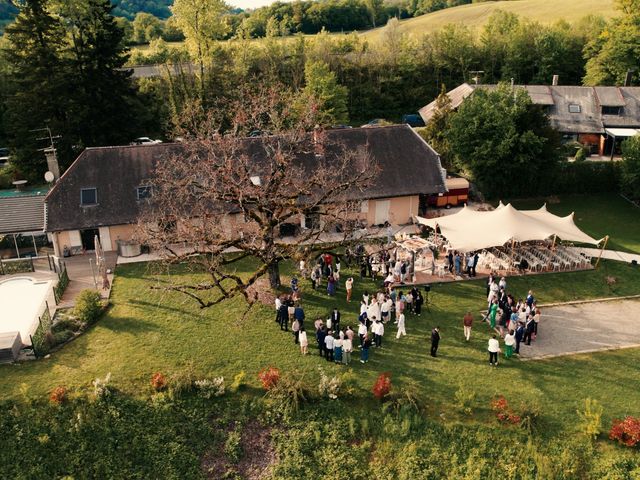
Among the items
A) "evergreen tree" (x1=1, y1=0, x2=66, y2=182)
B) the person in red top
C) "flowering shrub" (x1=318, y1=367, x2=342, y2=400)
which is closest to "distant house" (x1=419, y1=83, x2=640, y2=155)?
the person in red top

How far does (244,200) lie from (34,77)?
24154 mm

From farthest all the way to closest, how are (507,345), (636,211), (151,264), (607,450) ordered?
(636,211) → (151,264) → (507,345) → (607,450)

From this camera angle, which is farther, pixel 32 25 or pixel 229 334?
pixel 32 25

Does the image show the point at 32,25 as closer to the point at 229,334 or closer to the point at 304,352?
the point at 229,334

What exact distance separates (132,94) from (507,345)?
3390 cm

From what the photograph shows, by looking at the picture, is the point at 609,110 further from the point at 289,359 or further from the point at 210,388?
the point at 210,388

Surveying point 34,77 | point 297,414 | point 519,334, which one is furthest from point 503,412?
point 34,77

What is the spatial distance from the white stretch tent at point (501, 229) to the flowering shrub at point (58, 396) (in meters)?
17.9

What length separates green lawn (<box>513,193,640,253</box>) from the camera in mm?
32438

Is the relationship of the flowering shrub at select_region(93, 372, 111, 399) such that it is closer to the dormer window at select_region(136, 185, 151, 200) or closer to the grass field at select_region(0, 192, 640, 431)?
the grass field at select_region(0, 192, 640, 431)

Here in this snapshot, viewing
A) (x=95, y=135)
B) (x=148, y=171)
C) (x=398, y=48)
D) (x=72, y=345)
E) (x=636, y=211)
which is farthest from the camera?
(x=398, y=48)

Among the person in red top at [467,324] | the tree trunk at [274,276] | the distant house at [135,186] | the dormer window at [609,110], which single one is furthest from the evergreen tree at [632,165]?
the tree trunk at [274,276]

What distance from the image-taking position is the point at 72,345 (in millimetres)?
22875

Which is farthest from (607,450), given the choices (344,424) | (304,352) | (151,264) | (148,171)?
(148,171)
